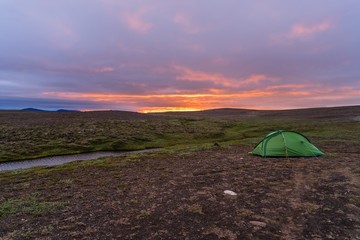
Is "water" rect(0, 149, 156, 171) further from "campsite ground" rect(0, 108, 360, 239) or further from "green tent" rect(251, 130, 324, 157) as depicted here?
"green tent" rect(251, 130, 324, 157)


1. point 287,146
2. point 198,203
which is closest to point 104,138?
point 287,146

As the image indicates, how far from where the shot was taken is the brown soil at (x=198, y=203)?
905cm

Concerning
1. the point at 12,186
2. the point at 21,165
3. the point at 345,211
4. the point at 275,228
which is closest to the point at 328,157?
the point at 345,211

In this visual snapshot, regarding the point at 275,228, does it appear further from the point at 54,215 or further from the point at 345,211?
the point at 54,215

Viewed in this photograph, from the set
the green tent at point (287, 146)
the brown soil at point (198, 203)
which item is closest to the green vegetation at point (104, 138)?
the green tent at point (287, 146)

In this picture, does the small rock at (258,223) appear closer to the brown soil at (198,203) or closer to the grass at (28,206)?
the brown soil at (198,203)

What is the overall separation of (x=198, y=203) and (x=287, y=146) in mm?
13416

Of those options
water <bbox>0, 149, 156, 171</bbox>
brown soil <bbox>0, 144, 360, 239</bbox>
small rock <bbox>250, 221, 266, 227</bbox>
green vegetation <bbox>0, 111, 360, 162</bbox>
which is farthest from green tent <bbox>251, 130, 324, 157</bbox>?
water <bbox>0, 149, 156, 171</bbox>

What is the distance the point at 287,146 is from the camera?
22.3 meters

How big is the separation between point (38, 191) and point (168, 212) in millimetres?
8357

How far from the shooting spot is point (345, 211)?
34.2 feet

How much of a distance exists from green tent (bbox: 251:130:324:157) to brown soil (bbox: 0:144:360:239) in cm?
244

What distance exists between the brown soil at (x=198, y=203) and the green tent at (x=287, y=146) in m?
2.44

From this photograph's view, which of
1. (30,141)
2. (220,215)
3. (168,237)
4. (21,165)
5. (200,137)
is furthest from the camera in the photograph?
(200,137)
